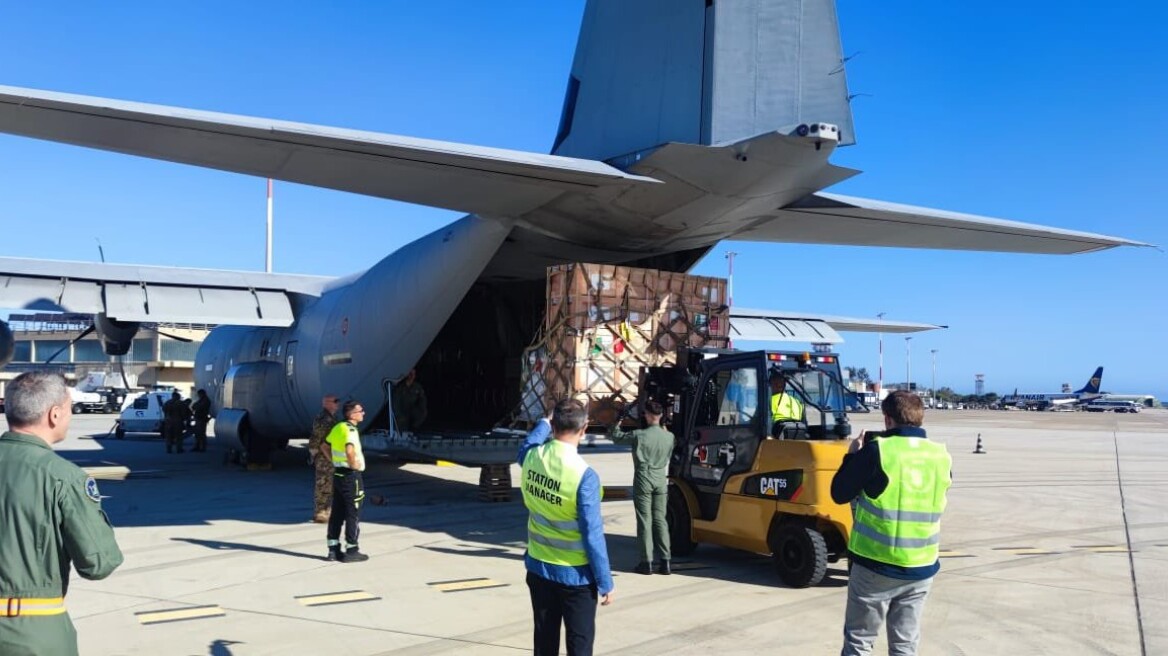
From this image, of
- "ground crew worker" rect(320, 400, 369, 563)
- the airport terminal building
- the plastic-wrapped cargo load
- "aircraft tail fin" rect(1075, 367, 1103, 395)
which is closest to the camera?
"ground crew worker" rect(320, 400, 369, 563)

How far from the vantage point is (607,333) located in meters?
10.1

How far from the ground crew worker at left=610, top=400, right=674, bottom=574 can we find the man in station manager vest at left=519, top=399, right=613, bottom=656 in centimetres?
384

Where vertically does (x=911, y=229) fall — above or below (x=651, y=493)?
above

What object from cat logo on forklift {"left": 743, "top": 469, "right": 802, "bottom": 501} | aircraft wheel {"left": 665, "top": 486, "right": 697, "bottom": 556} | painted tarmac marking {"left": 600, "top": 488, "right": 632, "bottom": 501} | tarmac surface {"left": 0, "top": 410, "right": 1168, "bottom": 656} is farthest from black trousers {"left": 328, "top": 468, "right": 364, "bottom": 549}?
cat logo on forklift {"left": 743, "top": 469, "right": 802, "bottom": 501}

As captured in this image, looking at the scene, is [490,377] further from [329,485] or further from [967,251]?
[967,251]

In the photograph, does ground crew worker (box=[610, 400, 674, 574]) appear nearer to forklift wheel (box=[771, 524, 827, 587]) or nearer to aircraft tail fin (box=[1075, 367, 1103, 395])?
forklift wheel (box=[771, 524, 827, 587])

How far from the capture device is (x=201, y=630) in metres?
6.45

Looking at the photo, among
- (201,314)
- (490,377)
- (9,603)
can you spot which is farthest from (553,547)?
(201,314)

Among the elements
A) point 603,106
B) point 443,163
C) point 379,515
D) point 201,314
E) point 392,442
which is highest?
point 603,106

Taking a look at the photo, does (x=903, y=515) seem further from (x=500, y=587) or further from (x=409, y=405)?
(x=409, y=405)

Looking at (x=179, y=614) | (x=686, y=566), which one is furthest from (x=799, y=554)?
(x=179, y=614)

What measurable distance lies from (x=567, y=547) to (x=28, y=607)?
90.2 inches

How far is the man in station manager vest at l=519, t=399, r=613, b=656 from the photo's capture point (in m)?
4.36

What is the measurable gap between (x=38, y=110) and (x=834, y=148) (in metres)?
6.50
